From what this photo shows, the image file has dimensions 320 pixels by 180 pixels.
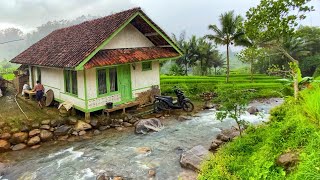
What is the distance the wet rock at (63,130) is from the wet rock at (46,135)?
26cm

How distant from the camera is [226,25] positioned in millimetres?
25469

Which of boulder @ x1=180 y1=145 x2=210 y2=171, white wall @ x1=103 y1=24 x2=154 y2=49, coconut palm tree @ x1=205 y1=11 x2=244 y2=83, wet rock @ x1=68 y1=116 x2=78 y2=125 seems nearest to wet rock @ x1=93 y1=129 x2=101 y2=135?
wet rock @ x1=68 y1=116 x2=78 y2=125

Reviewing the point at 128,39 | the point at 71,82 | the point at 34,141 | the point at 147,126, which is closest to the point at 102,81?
the point at 71,82

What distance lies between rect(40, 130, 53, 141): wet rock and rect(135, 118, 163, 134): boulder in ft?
12.2

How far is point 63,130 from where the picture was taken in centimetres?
1237

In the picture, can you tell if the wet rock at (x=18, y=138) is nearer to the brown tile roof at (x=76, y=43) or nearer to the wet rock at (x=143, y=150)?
the brown tile roof at (x=76, y=43)

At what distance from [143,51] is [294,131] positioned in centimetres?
1038

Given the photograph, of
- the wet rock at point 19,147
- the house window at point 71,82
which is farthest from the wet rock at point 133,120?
the wet rock at point 19,147

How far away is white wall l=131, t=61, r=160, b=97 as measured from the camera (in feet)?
51.0

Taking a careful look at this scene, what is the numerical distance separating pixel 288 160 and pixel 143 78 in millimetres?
11242

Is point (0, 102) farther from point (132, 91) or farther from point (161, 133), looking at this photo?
point (161, 133)

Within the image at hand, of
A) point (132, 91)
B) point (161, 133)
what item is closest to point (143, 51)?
point (132, 91)

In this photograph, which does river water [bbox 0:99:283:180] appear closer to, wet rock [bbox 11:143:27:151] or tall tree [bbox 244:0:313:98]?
wet rock [bbox 11:143:27:151]

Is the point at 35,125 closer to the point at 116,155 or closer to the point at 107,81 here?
the point at 107,81
